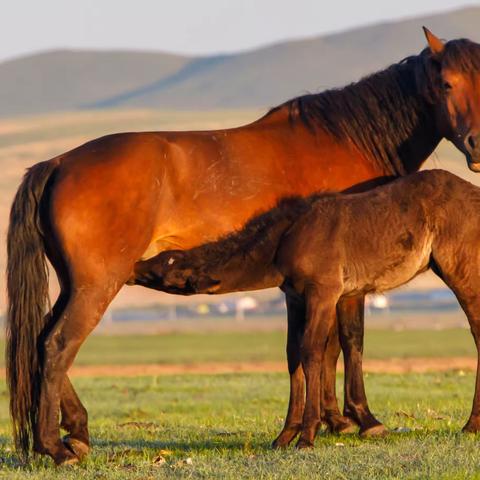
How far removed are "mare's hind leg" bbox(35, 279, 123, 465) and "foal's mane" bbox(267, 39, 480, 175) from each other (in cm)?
237

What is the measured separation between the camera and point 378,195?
36.3 ft

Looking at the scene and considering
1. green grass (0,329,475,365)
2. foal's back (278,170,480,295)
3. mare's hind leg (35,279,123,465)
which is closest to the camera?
mare's hind leg (35,279,123,465)

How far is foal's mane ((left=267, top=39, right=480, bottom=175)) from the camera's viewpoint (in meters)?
11.8

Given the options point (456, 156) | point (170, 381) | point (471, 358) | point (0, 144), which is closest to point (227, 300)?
point (456, 156)

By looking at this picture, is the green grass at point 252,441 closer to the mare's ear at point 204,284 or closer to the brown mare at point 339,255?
the brown mare at point 339,255

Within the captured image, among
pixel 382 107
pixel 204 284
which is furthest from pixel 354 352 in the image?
pixel 382 107

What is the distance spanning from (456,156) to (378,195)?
375 feet

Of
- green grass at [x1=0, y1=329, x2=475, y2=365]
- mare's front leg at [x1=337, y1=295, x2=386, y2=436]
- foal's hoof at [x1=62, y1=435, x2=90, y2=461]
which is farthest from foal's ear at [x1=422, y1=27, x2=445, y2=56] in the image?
green grass at [x1=0, y1=329, x2=475, y2=365]

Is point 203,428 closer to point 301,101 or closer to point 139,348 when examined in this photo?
point 301,101

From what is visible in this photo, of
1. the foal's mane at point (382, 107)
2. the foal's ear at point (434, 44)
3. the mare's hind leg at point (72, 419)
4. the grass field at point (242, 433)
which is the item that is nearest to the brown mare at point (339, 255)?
the grass field at point (242, 433)

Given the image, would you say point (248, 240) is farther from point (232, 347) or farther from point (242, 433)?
point (232, 347)

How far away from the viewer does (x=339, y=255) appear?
10750mm

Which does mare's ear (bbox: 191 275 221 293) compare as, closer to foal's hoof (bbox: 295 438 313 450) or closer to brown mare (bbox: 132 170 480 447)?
brown mare (bbox: 132 170 480 447)

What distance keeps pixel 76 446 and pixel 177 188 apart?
2.13 metres
